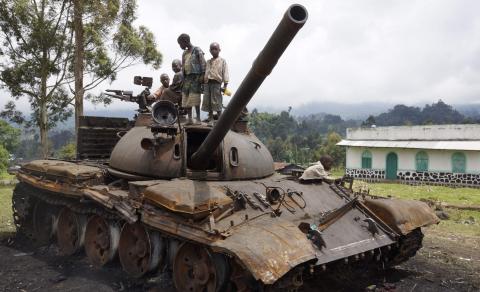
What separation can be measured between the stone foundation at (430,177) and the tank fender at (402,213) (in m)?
21.3

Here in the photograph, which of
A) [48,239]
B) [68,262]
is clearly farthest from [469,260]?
[48,239]

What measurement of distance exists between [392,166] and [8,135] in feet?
110

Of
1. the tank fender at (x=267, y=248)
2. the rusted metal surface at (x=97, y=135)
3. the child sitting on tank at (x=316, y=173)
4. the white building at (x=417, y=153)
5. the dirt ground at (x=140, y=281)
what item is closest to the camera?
the tank fender at (x=267, y=248)

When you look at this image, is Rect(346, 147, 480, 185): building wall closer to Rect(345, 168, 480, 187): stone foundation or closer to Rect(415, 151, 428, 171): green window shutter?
Rect(345, 168, 480, 187): stone foundation

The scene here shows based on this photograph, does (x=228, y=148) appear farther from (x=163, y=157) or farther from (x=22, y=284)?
(x=22, y=284)

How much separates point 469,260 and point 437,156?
20.4 metres

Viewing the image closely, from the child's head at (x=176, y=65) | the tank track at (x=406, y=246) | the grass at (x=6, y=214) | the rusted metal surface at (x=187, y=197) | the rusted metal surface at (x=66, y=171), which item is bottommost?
the grass at (x=6, y=214)

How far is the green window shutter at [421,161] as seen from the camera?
2900 centimetres

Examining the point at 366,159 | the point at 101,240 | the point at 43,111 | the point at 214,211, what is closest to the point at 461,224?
the point at 214,211

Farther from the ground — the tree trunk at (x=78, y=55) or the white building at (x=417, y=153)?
the tree trunk at (x=78, y=55)

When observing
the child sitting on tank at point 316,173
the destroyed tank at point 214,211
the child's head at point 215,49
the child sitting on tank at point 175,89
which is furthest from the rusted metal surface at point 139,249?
the child's head at point 215,49

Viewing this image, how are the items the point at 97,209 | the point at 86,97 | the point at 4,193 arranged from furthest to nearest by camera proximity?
the point at 86,97 < the point at 4,193 < the point at 97,209

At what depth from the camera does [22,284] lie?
7469 mm

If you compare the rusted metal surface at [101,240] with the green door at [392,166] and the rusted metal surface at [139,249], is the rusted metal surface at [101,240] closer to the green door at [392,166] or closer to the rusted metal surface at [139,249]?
the rusted metal surface at [139,249]
